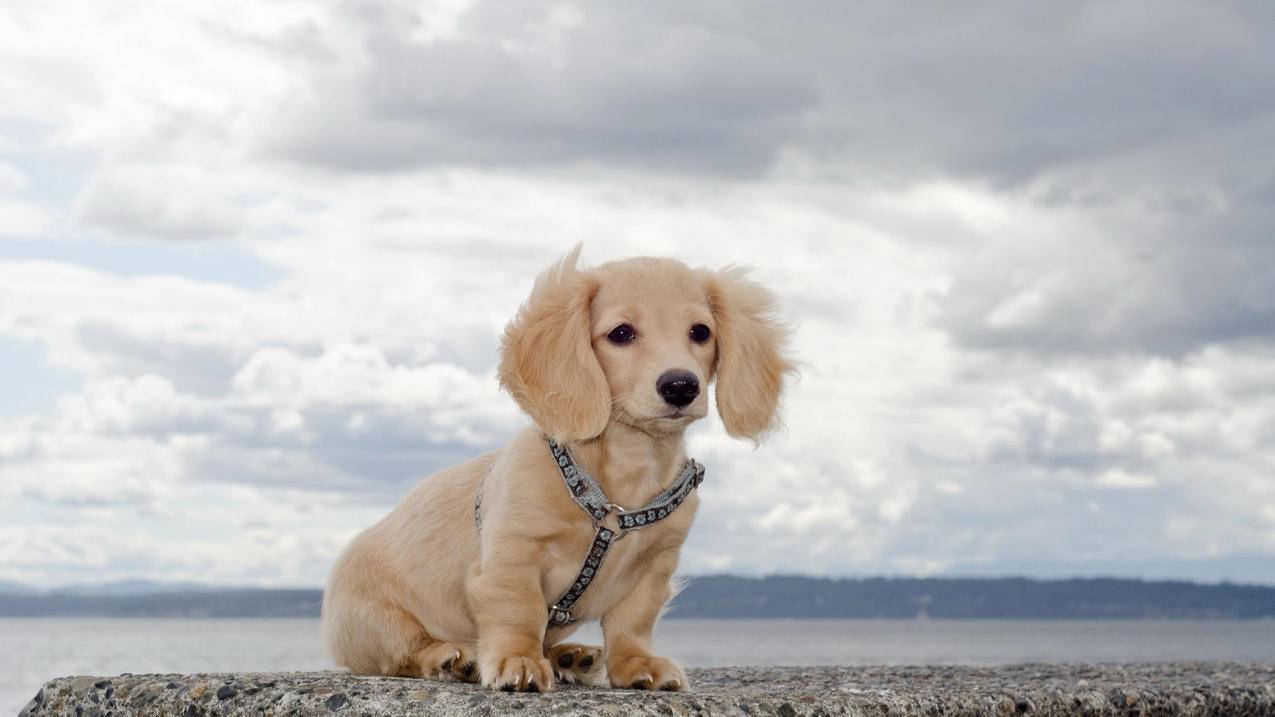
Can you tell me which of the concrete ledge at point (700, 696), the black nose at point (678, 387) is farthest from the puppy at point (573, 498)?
the concrete ledge at point (700, 696)

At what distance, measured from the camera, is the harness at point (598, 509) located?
19.2 ft

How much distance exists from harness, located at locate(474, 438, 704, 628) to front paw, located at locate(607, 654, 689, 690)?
0.37 meters

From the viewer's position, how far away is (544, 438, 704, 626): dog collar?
19.2 feet

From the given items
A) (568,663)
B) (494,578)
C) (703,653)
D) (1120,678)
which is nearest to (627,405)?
(494,578)

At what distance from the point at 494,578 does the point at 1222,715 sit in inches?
173

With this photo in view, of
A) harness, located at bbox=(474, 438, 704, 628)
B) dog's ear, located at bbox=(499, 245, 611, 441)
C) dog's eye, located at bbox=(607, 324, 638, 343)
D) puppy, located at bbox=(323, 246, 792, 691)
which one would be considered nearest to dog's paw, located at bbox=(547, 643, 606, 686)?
puppy, located at bbox=(323, 246, 792, 691)

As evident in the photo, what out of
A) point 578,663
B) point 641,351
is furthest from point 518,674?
point 641,351

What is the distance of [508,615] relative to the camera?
19.0 feet

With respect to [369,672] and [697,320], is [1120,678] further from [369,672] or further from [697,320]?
[369,672]

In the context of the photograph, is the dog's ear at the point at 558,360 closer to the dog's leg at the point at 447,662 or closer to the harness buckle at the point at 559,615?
the harness buckle at the point at 559,615

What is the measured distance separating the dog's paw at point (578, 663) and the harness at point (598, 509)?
427 mm

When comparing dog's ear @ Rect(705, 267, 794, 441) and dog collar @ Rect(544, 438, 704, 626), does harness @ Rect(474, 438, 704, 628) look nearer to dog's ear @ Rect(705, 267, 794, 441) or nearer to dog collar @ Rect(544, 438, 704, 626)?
dog collar @ Rect(544, 438, 704, 626)

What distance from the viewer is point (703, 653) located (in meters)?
132

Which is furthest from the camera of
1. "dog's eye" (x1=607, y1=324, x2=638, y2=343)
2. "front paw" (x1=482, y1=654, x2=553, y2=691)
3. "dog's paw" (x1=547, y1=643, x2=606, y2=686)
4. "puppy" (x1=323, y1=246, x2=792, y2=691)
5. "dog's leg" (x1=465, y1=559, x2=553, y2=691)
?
"dog's paw" (x1=547, y1=643, x2=606, y2=686)
